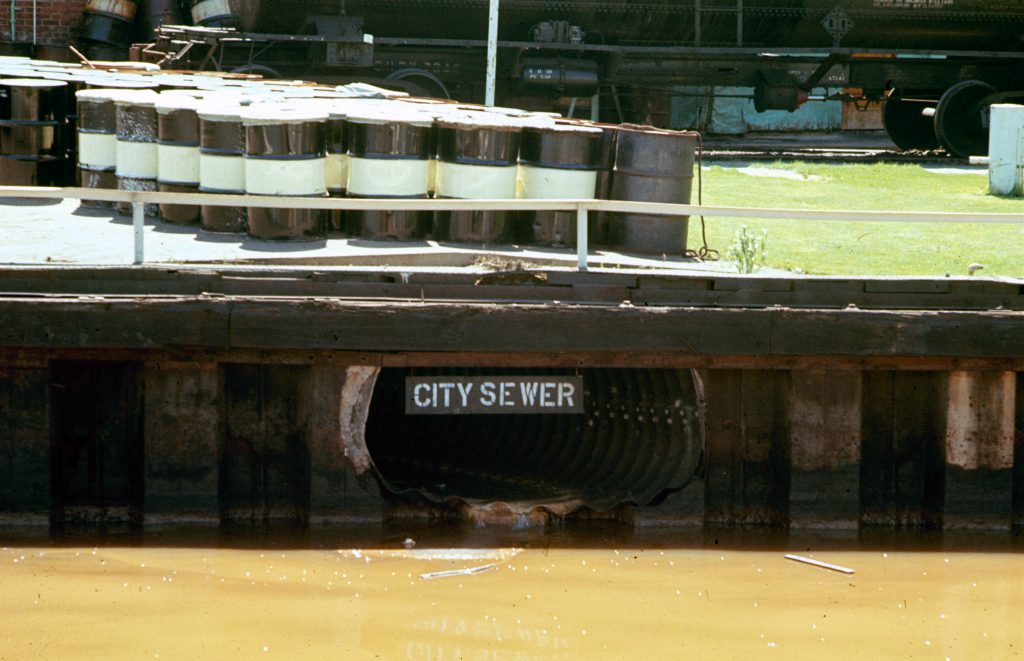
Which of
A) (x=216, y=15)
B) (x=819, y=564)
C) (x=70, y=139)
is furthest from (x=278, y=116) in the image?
(x=216, y=15)

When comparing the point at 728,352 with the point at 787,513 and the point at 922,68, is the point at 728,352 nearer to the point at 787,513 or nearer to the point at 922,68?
the point at 787,513

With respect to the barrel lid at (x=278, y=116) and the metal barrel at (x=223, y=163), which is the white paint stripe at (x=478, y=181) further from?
the metal barrel at (x=223, y=163)

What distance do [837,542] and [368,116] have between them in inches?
170

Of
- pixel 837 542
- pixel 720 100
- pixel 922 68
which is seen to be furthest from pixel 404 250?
pixel 720 100

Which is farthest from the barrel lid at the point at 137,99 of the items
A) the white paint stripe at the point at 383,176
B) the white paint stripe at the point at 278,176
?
the white paint stripe at the point at 383,176

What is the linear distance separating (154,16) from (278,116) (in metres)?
17.9

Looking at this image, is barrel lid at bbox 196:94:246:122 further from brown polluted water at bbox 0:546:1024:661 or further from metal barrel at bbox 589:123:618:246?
brown polluted water at bbox 0:546:1024:661

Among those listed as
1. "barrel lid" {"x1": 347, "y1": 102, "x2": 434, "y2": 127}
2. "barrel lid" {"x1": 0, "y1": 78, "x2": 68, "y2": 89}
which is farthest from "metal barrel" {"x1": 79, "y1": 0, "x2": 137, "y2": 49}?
"barrel lid" {"x1": 347, "y1": 102, "x2": 434, "y2": 127}

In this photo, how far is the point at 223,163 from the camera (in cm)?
984

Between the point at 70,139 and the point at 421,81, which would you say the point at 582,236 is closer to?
the point at 70,139

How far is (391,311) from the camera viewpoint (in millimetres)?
7555

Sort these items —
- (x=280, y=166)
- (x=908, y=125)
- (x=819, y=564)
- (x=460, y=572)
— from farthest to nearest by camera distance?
1. (x=908, y=125)
2. (x=280, y=166)
3. (x=819, y=564)
4. (x=460, y=572)

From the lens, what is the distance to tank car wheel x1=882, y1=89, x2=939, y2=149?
28.2 meters

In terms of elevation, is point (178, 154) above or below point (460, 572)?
above
